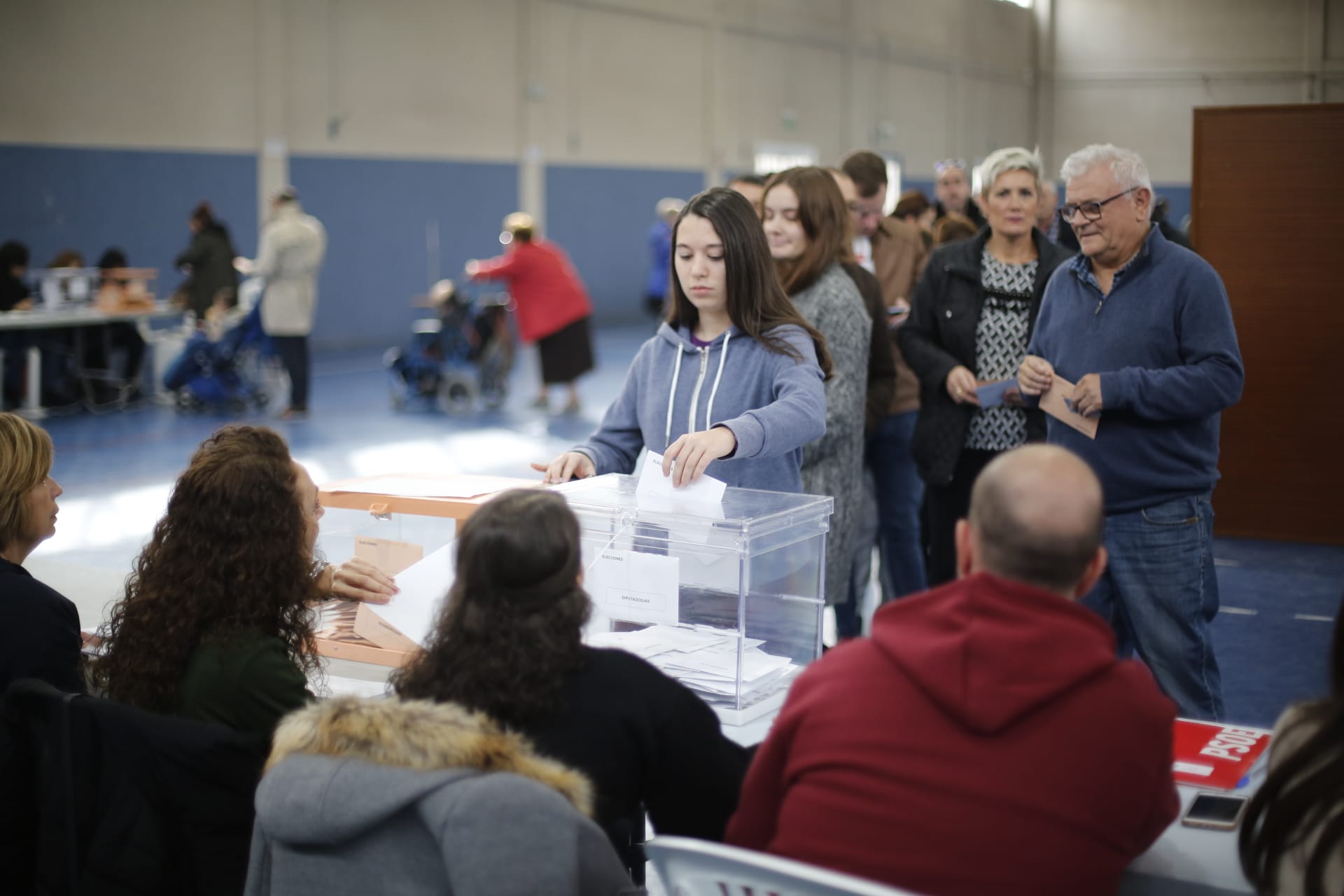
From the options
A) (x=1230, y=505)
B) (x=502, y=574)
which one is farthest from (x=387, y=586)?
(x=1230, y=505)

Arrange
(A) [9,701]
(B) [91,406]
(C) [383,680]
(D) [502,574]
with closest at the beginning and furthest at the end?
(D) [502,574], (A) [9,701], (C) [383,680], (B) [91,406]

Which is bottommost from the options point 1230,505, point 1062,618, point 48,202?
point 1230,505

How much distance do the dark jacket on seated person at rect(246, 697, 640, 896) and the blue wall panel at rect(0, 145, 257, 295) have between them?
401 inches

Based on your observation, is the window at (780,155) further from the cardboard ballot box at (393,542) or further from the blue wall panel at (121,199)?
the cardboard ballot box at (393,542)

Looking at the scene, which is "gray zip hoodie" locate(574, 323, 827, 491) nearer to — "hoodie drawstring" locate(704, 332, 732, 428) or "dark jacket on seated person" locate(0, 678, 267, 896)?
"hoodie drawstring" locate(704, 332, 732, 428)

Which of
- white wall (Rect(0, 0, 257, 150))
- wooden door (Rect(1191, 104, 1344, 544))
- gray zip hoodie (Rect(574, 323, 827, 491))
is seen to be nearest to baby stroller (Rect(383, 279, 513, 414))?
white wall (Rect(0, 0, 257, 150))

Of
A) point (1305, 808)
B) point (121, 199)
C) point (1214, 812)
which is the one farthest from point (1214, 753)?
point (121, 199)

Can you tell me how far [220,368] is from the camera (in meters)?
9.12

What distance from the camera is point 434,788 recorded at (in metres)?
1.30

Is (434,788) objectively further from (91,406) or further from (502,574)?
(91,406)

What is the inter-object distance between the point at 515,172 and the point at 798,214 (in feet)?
38.1

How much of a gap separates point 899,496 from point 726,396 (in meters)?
1.65

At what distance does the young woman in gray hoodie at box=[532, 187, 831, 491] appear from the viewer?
8.06 ft

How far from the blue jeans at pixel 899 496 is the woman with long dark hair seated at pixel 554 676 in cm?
258
